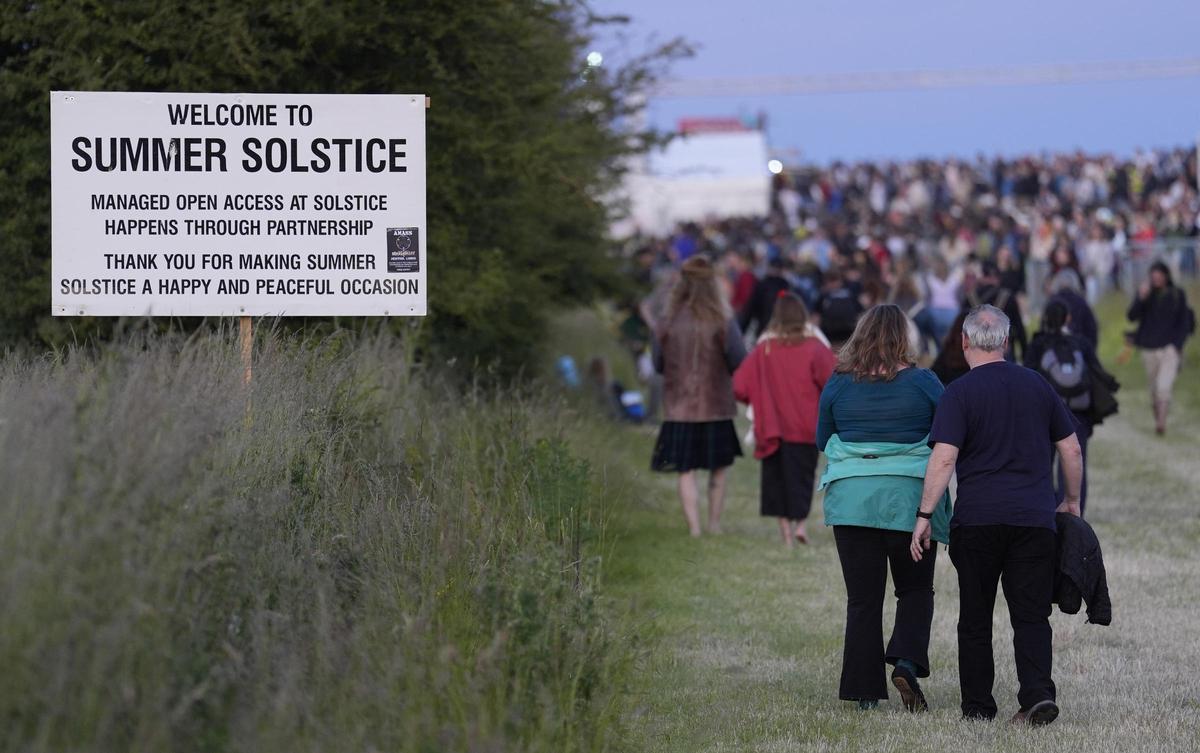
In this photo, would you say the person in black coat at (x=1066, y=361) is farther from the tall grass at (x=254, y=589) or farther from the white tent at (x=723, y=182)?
the white tent at (x=723, y=182)

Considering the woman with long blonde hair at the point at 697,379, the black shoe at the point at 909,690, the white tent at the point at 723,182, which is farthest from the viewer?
the white tent at the point at 723,182

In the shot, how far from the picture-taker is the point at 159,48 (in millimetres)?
12492

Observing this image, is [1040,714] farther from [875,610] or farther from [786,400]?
[786,400]

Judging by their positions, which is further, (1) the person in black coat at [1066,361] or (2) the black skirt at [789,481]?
(2) the black skirt at [789,481]

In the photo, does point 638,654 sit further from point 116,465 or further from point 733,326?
point 733,326

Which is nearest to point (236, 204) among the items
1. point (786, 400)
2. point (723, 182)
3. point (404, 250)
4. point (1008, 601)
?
point (404, 250)

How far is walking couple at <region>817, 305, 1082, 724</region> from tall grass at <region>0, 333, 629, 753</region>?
1.19 metres

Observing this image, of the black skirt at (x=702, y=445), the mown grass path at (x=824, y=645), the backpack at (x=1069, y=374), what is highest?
the backpack at (x=1069, y=374)

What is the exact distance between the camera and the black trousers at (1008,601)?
720 cm

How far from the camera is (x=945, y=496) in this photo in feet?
24.9

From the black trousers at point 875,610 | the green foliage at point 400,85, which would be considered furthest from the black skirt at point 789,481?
the black trousers at point 875,610

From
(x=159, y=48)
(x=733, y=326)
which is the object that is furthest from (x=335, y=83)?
(x=733, y=326)

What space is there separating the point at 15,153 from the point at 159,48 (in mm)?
1222

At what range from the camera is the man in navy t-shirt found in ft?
23.5
